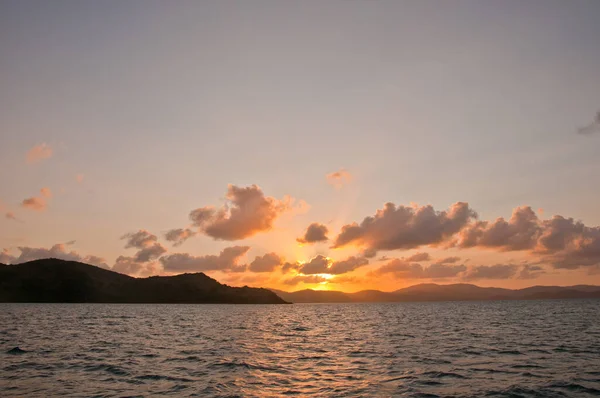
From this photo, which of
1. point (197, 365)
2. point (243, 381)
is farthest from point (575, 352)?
point (197, 365)

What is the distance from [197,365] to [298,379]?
458 inches

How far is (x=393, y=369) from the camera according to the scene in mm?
37031

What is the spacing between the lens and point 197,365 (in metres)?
39.5

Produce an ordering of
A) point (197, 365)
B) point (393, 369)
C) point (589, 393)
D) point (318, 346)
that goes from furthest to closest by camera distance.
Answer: point (318, 346) → point (197, 365) → point (393, 369) → point (589, 393)

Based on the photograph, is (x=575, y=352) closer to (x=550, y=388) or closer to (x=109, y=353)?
(x=550, y=388)

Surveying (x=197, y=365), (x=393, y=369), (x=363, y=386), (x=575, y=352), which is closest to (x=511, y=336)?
(x=575, y=352)

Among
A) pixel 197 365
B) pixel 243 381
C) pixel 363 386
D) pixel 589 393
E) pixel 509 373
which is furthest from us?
pixel 197 365

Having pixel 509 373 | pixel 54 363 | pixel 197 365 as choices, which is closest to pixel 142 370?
pixel 197 365

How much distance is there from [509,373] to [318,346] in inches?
1017

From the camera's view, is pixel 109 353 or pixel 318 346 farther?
pixel 318 346

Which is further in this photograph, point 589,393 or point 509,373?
point 509,373

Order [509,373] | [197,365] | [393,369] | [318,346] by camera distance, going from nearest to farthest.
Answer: [509,373], [393,369], [197,365], [318,346]

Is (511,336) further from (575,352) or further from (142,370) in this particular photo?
(142,370)

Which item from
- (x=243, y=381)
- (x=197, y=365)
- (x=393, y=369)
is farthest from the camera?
(x=197, y=365)
